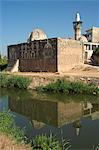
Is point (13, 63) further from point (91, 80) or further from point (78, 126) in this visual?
point (78, 126)

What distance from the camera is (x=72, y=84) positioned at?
15.8 m

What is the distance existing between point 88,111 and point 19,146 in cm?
658

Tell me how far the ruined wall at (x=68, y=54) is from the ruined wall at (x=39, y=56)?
0.40 metres

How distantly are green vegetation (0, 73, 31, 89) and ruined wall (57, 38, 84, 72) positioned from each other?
4.00m

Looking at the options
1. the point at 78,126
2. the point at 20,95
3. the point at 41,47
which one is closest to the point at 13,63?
the point at 41,47

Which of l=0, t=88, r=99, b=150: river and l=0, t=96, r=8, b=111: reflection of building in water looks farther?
l=0, t=96, r=8, b=111: reflection of building in water

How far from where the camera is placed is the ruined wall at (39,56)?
21375 millimetres

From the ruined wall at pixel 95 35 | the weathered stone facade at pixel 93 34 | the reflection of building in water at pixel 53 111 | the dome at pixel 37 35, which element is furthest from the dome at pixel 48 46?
the ruined wall at pixel 95 35

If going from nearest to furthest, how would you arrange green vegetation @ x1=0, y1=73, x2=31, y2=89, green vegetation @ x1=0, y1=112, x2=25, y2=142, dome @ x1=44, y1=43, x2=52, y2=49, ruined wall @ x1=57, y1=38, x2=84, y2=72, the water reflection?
green vegetation @ x1=0, y1=112, x2=25, y2=142, the water reflection, green vegetation @ x1=0, y1=73, x2=31, y2=89, ruined wall @ x1=57, y1=38, x2=84, y2=72, dome @ x1=44, y1=43, x2=52, y2=49

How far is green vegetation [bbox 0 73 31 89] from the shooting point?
17.7 metres

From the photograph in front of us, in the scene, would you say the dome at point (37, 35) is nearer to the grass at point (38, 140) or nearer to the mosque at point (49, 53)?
the mosque at point (49, 53)

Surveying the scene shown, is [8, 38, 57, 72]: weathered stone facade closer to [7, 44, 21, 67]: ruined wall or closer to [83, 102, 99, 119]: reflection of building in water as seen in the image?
[7, 44, 21, 67]: ruined wall

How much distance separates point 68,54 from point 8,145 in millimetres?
16801

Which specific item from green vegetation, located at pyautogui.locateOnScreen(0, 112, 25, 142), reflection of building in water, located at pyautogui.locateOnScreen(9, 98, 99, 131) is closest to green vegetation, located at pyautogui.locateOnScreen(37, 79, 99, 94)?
reflection of building in water, located at pyautogui.locateOnScreen(9, 98, 99, 131)
